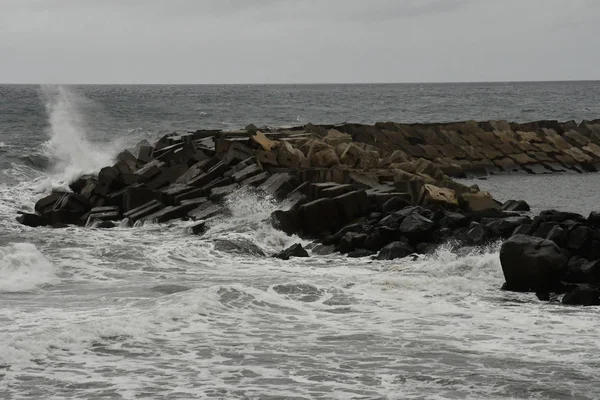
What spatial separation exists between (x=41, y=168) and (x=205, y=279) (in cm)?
1751

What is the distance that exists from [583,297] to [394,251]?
12.2 feet

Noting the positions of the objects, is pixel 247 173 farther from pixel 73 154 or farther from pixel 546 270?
pixel 73 154

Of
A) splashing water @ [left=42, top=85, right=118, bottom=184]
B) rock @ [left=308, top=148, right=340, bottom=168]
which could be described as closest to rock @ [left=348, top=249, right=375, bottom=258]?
rock @ [left=308, top=148, right=340, bottom=168]

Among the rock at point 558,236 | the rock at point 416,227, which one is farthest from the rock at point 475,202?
the rock at point 558,236

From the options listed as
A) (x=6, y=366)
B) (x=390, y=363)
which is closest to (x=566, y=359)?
(x=390, y=363)

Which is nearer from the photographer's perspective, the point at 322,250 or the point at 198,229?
the point at 322,250

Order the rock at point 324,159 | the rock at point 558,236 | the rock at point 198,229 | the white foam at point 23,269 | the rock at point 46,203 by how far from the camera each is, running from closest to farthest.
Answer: the white foam at point 23,269, the rock at point 558,236, the rock at point 198,229, the rock at point 46,203, the rock at point 324,159

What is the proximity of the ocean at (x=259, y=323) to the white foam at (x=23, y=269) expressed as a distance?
4cm

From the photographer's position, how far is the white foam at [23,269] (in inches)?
501

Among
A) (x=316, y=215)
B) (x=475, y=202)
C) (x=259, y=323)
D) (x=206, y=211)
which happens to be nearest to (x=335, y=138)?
(x=206, y=211)

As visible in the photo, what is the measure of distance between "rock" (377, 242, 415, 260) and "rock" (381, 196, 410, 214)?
1872 mm

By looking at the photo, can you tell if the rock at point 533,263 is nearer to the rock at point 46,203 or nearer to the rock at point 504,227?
the rock at point 504,227

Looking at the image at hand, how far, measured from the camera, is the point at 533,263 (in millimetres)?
11969

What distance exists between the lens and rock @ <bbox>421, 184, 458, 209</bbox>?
56.1 ft
